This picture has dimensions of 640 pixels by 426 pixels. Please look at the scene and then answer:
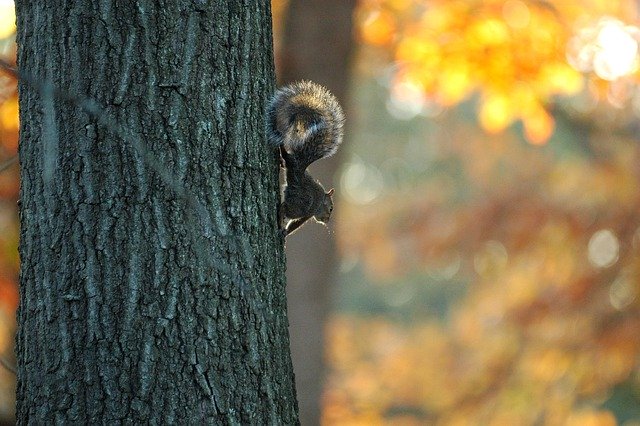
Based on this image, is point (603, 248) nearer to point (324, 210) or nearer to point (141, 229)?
point (324, 210)

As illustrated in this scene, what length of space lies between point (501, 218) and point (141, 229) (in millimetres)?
6291

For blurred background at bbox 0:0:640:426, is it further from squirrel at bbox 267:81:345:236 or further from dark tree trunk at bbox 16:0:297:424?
squirrel at bbox 267:81:345:236

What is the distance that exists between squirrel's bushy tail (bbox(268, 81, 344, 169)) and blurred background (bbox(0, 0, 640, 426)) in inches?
27.1

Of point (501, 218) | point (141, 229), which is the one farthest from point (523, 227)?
point (141, 229)

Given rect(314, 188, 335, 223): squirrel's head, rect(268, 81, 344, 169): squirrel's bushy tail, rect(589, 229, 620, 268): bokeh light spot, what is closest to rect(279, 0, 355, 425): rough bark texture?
rect(314, 188, 335, 223): squirrel's head

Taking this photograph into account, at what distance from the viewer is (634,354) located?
693cm

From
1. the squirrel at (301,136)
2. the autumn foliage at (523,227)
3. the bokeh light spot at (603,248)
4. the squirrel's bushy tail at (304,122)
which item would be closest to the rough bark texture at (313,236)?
the autumn foliage at (523,227)

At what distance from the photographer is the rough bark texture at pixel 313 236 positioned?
17.2 feet

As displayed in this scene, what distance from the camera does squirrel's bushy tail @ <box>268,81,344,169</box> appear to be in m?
2.29

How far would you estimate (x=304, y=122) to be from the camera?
2484 millimetres

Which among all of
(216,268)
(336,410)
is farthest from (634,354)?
(216,268)

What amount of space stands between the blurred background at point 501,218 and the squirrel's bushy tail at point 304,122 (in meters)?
0.69

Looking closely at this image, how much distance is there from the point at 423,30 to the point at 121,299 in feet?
14.3

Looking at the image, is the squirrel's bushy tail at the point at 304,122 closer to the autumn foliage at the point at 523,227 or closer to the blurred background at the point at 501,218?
the blurred background at the point at 501,218
